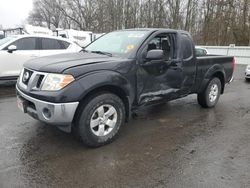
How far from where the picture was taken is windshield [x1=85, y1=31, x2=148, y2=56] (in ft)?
14.9

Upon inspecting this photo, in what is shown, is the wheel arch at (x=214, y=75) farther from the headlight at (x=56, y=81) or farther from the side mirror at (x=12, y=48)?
the side mirror at (x=12, y=48)

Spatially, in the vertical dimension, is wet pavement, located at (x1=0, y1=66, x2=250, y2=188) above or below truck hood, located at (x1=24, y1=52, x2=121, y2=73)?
below

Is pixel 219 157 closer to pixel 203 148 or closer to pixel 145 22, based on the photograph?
pixel 203 148

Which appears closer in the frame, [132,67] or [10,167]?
[10,167]

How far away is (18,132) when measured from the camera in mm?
4586

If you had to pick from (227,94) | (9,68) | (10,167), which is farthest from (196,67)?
(9,68)

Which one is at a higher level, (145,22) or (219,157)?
(145,22)

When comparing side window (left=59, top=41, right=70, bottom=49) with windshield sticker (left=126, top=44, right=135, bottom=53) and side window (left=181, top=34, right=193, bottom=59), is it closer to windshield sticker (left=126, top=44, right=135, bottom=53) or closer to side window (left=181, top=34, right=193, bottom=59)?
side window (left=181, top=34, right=193, bottom=59)

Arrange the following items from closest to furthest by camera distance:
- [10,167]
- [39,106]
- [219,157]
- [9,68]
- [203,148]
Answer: [10,167] < [39,106] < [219,157] < [203,148] < [9,68]

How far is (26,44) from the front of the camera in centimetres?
848

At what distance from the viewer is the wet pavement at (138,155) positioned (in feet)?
10.5

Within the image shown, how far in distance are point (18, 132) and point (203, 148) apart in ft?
10.2

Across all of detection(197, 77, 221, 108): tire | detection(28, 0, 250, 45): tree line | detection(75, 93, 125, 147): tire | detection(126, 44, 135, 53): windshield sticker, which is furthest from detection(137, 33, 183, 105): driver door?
detection(28, 0, 250, 45): tree line

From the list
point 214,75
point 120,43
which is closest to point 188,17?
point 214,75
